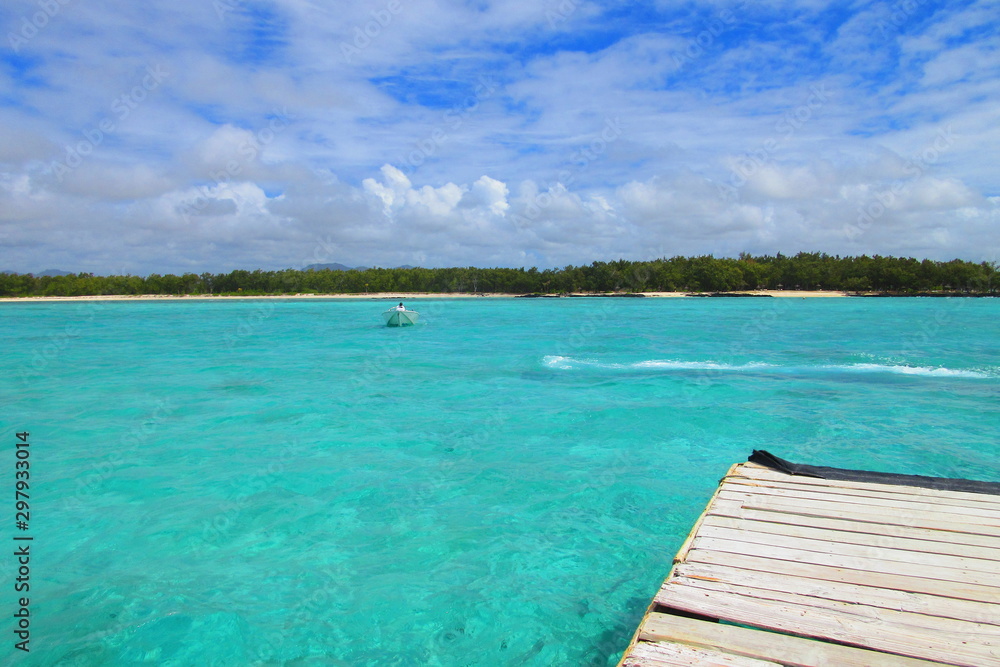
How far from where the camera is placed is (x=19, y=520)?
6.95 metres

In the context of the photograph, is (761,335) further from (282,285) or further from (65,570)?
(282,285)

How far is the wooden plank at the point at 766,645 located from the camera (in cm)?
241

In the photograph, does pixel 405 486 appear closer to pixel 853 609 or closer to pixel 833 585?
pixel 833 585

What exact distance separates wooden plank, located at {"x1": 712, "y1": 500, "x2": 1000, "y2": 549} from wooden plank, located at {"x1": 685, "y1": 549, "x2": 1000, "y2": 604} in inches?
23.3

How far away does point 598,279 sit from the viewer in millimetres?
123688

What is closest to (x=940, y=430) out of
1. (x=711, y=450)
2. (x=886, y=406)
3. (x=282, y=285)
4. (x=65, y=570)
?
(x=886, y=406)

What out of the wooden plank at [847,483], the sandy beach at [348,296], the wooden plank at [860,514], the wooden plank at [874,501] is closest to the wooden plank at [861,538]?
the wooden plank at [860,514]

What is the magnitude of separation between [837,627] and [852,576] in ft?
1.87

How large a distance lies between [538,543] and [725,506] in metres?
2.68

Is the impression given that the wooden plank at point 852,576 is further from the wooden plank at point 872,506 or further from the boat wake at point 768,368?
the boat wake at point 768,368

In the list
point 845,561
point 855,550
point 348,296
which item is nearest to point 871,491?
point 855,550

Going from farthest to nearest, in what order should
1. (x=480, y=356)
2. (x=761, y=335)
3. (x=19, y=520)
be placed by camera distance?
(x=761, y=335), (x=480, y=356), (x=19, y=520)

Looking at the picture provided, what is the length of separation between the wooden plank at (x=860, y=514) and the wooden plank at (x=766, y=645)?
159 cm

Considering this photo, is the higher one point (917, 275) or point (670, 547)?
point (917, 275)
